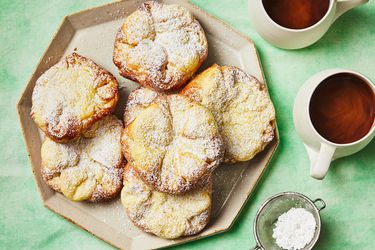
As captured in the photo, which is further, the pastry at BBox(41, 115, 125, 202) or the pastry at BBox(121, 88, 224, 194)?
the pastry at BBox(41, 115, 125, 202)

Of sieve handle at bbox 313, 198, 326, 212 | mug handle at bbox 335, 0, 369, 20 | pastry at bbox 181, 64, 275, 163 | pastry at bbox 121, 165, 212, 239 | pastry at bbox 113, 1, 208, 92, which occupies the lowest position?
sieve handle at bbox 313, 198, 326, 212

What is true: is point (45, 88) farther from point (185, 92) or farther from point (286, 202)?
point (286, 202)

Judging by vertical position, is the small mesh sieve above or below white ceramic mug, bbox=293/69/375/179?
below

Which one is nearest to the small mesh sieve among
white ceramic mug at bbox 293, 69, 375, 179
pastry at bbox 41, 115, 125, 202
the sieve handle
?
the sieve handle

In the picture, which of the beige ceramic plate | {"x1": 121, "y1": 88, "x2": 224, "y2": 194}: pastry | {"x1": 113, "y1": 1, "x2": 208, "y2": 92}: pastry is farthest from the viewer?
the beige ceramic plate

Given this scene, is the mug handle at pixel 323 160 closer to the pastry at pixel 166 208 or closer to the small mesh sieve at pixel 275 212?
the small mesh sieve at pixel 275 212

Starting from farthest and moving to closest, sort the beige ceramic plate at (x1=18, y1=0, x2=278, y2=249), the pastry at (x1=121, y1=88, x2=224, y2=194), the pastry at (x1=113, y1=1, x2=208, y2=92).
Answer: the beige ceramic plate at (x1=18, y1=0, x2=278, y2=249)
the pastry at (x1=113, y1=1, x2=208, y2=92)
the pastry at (x1=121, y1=88, x2=224, y2=194)

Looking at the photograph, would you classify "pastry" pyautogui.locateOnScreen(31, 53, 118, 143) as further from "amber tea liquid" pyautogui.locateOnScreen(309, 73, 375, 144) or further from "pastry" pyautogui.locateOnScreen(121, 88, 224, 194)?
"amber tea liquid" pyautogui.locateOnScreen(309, 73, 375, 144)
